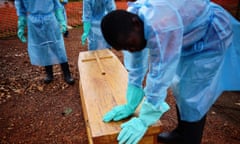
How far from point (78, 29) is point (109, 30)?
5.09 metres

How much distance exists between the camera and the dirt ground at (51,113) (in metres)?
2.19

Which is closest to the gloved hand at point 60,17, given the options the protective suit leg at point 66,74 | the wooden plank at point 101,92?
the protective suit leg at point 66,74

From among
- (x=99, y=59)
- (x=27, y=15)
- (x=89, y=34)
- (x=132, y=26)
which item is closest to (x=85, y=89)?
(x=99, y=59)

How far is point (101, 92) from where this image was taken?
1812 mm

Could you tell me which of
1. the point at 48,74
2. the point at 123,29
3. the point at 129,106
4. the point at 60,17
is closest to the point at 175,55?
the point at 123,29

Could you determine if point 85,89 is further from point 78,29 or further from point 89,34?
point 78,29

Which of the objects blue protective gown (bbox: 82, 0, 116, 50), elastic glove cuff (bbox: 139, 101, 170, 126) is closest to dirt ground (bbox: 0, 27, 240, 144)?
blue protective gown (bbox: 82, 0, 116, 50)

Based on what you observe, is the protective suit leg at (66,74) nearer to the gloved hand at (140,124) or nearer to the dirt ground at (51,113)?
the dirt ground at (51,113)

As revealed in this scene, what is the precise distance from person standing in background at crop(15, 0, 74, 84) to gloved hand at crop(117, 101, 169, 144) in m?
2.07

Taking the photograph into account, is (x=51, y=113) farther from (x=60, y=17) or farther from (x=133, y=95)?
(x=133, y=95)

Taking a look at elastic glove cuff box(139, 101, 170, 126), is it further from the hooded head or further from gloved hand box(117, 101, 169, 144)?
the hooded head

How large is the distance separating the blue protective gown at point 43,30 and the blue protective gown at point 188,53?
73.5 inches

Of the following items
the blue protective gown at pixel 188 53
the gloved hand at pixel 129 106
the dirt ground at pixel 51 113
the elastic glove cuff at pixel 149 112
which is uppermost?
the blue protective gown at pixel 188 53

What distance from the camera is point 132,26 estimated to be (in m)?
0.96
